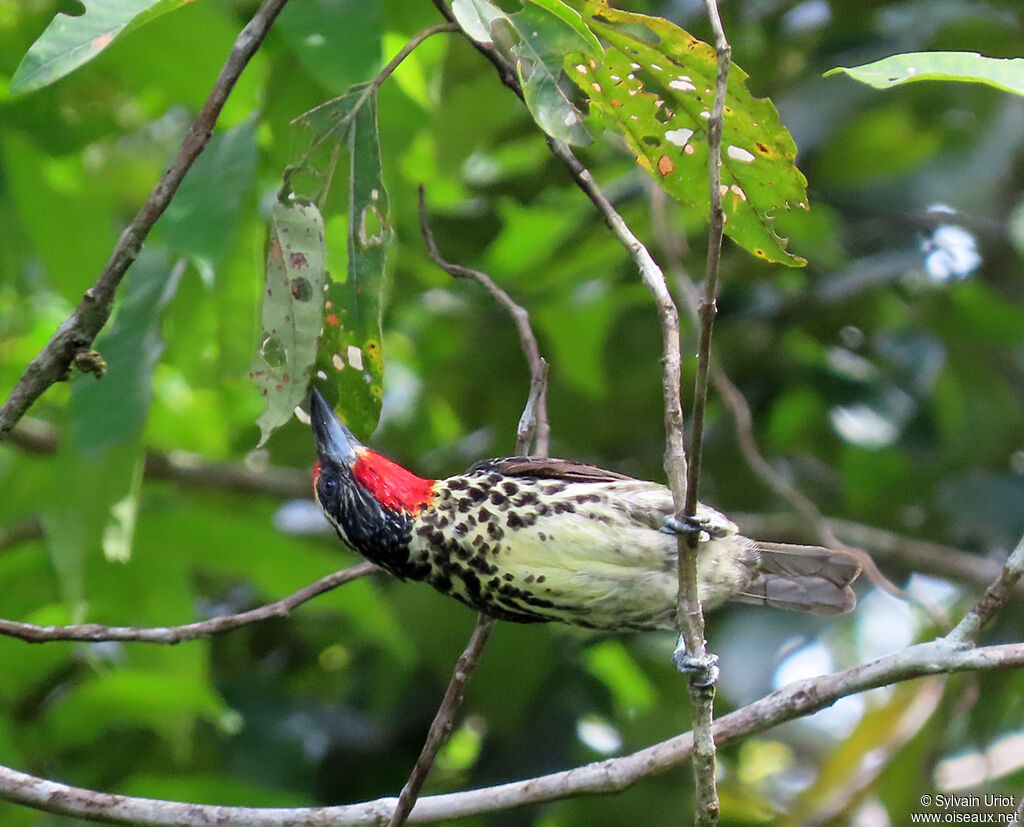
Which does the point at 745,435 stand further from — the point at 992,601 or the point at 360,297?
the point at 992,601

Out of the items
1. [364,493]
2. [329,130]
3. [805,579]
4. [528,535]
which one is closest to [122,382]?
[364,493]

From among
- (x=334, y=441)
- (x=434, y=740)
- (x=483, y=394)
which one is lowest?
(x=483, y=394)

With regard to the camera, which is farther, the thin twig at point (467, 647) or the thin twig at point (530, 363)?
the thin twig at point (530, 363)

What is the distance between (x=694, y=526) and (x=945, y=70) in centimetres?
79

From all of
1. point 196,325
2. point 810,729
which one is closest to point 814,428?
point 810,729

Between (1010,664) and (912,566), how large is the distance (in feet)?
8.79

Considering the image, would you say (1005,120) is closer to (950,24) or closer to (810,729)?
(950,24)

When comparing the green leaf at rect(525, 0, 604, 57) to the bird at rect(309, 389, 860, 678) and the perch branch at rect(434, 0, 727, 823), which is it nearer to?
the perch branch at rect(434, 0, 727, 823)

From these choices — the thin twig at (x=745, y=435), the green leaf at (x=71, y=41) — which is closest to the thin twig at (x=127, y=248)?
the green leaf at (x=71, y=41)

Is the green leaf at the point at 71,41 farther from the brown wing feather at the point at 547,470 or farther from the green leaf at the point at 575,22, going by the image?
the brown wing feather at the point at 547,470

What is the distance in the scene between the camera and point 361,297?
104 inches

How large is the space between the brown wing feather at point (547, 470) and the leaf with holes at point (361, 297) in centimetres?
32

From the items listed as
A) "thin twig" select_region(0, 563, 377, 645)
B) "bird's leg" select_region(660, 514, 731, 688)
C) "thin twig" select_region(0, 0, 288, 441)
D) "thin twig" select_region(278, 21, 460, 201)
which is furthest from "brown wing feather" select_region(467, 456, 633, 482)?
"thin twig" select_region(0, 0, 288, 441)

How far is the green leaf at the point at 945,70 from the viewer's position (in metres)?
1.92
